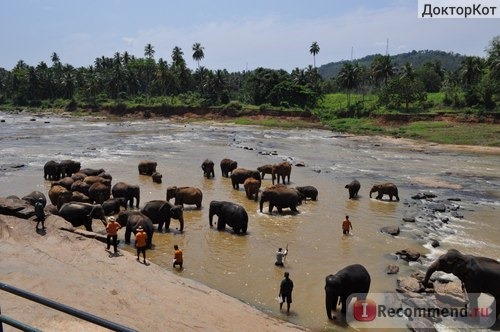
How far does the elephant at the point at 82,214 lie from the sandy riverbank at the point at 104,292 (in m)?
2.24

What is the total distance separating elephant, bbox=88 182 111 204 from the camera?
785 inches

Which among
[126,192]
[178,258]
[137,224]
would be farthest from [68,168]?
[178,258]

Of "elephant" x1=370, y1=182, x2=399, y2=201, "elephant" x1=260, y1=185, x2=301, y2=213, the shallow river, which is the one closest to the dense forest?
the shallow river

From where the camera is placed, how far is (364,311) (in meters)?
10.9

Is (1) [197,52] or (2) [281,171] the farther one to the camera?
(1) [197,52]

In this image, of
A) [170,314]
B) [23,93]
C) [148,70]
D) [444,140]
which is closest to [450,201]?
[170,314]

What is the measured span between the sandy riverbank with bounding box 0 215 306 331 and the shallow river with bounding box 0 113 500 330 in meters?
1.13

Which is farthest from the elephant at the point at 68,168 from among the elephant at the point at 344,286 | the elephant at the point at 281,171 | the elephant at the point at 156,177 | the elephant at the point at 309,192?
A: the elephant at the point at 344,286

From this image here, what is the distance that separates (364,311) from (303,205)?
11.2 metres

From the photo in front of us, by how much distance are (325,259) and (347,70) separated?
223 ft

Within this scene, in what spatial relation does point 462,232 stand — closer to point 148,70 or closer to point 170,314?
point 170,314

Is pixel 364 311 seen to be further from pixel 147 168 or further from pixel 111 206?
pixel 147 168

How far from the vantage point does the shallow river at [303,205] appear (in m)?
13.3

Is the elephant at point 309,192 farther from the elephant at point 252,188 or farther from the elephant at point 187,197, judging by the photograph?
the elephant at point 187,197
